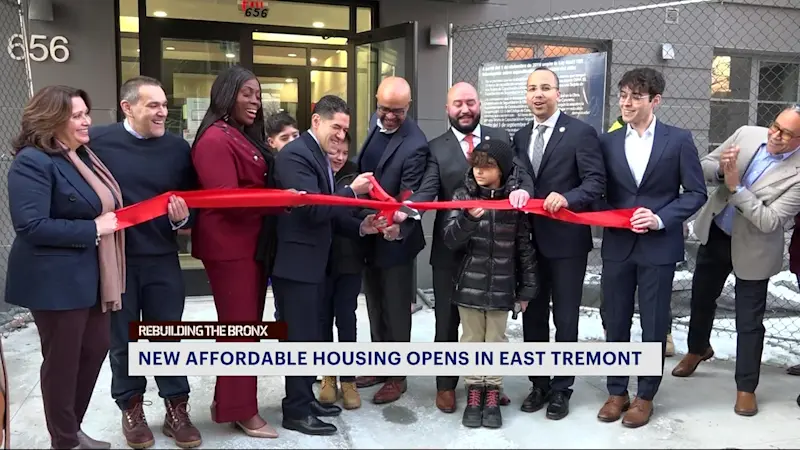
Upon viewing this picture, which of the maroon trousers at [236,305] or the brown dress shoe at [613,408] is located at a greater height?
the maroon trousers at [236,305]

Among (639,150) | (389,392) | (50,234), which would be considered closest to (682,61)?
(639,150)

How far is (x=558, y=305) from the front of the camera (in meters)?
3.91

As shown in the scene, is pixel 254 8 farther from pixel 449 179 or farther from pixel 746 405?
pixel 746 405

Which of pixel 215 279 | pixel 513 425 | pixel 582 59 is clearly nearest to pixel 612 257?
pixel 513 425

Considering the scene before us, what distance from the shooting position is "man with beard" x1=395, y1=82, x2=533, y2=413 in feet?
12.7

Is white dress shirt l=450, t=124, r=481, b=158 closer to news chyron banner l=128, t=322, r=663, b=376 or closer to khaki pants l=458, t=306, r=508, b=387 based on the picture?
khaki pants l=458, t=306, r=508, b=387

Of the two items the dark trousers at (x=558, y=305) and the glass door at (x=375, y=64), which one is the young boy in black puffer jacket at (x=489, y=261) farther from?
the glass door at (x=375, y=64)

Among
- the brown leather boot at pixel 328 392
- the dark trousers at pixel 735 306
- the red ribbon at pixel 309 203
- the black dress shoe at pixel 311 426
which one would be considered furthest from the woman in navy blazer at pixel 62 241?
the dark trousers at pixel 735 306

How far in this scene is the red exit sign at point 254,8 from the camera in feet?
22.1

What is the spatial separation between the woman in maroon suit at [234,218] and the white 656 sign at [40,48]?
11.4 ft

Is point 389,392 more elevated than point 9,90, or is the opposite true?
point 9,90

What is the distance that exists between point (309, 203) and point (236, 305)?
68cm

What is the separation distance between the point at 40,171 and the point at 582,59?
4.63 meters

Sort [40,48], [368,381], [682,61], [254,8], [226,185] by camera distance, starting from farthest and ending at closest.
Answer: [682,61] → [254,8] → [40,48] → [368,381] → [226,185]
